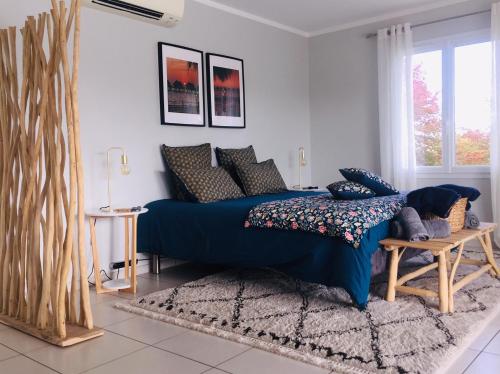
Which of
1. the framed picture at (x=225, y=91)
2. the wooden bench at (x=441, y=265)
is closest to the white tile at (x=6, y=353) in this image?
the wooden bench at (x=441, y=265)

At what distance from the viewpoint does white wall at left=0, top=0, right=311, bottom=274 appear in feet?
12.3

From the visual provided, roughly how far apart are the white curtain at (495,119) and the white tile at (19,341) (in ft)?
13.3

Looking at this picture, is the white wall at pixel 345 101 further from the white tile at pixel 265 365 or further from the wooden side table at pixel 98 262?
the white tile at pixel 265 365

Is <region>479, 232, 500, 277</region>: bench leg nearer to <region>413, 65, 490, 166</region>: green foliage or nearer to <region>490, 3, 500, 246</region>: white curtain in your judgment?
<region>490, 3, 500, 246</region>: white curtain

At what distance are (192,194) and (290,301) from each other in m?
1.33

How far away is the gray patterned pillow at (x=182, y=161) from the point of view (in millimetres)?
4141

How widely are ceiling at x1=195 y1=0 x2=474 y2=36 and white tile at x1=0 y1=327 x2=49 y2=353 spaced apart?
10.9ft

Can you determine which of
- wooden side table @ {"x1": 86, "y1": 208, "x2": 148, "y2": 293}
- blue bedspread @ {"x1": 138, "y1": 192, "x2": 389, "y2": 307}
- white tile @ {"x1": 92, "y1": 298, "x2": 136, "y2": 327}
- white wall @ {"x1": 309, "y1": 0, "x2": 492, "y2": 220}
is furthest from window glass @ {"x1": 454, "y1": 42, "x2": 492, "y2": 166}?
white tile @ {"x1": 92, "y1": 298, "x2": 136, "y2": 327}

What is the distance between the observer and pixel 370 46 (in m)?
5.53

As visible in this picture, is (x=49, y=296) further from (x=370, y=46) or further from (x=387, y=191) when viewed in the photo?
(x=370, y=46)

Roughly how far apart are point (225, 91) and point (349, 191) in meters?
1.92

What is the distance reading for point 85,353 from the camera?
2420mm

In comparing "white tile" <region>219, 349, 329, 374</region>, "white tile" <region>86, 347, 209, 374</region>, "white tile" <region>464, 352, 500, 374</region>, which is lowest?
"white tile" <region>86, 347, 209, 374</region>

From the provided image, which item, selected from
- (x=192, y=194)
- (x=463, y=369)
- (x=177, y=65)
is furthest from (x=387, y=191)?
(x=177, y=65)
